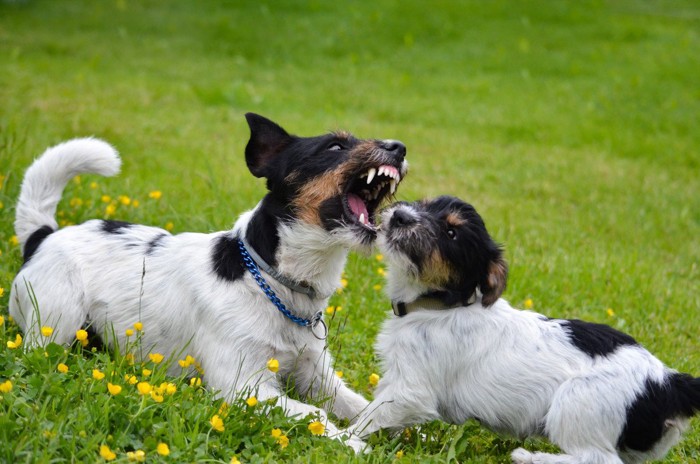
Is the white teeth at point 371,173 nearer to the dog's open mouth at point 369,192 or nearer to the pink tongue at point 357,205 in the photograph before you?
the dog's open mouth at point 369,192

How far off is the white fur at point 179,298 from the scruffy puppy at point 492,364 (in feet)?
1.33

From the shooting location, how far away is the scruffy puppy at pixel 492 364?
391 cm

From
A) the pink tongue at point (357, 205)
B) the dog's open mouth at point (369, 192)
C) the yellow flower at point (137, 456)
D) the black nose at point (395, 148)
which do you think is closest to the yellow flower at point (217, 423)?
the yellow flower at point (137, 456)

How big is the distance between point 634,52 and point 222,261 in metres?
15.0

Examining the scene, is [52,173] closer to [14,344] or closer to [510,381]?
[14,344]

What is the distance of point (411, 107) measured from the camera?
14156 mm

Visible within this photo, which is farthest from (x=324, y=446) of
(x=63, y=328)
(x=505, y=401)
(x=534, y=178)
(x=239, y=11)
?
(x=239, y=11)

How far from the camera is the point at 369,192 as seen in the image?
4.68m

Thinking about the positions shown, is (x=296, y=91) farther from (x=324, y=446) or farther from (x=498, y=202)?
(x=324, y=446)

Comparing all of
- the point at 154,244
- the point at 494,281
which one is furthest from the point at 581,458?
the point at 154,244

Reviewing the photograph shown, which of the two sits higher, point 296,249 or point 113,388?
point 296,249

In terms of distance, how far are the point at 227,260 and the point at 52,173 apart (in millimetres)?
1476

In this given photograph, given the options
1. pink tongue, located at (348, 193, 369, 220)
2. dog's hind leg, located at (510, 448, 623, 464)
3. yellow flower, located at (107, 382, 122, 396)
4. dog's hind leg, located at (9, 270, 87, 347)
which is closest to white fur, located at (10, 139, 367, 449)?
dog's hind leg, located at (9, 270, 87, 347)

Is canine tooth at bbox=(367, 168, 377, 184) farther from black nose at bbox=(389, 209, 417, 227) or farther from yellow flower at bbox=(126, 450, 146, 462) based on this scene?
yellow flower at bbox=(126, 450, 146, 462)
